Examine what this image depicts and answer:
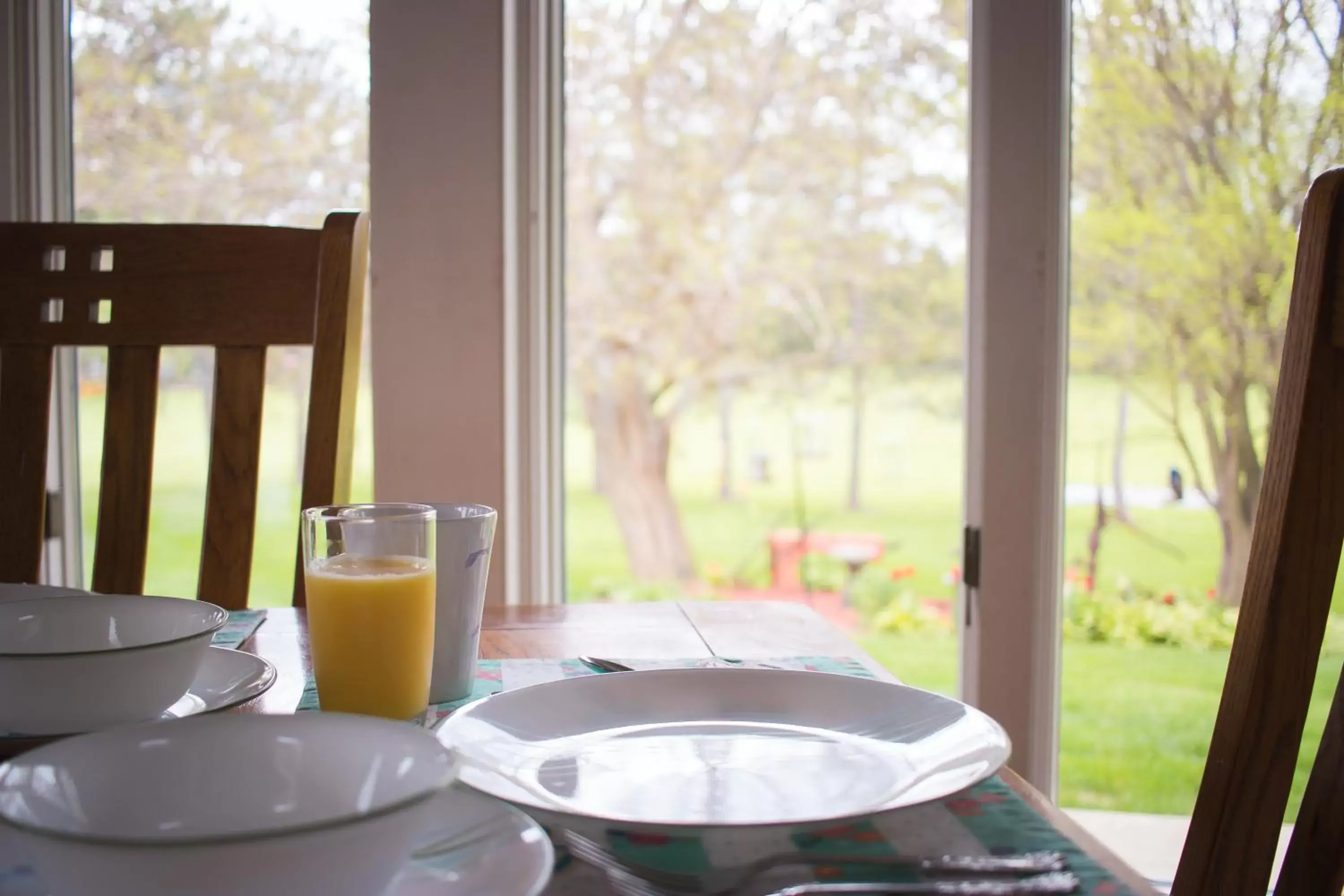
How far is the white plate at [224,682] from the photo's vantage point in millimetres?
561

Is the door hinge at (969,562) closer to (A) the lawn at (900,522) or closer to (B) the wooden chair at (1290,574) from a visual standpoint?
(A) the lawn at (900,522)

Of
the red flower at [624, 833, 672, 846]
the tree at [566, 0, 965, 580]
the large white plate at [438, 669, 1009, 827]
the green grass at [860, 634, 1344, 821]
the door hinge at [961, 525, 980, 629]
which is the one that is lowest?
the green grass at [860, 634, 1344, 821]

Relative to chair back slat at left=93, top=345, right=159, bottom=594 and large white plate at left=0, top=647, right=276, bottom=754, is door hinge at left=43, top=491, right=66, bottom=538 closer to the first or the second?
chair back slat at left=93, top=345, right=159, bottom=594

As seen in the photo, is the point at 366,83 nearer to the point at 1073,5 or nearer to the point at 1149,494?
the point at 1073,5

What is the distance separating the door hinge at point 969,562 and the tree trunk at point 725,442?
1.93 ft

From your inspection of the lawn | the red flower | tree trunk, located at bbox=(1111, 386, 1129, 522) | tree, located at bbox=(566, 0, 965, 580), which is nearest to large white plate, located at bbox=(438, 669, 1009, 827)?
the red flower

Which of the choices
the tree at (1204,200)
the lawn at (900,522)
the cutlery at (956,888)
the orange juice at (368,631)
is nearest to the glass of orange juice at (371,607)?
the orange juice at (368,631)

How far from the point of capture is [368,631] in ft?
1.91

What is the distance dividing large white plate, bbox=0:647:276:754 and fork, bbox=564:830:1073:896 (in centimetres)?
23

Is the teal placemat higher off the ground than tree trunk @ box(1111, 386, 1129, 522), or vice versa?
tree trunk @ box(1111, 386, 1129, 522)

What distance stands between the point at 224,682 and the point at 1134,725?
1.53 m

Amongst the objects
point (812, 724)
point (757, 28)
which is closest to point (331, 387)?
point (812, 724)

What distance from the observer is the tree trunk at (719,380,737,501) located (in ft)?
7.11

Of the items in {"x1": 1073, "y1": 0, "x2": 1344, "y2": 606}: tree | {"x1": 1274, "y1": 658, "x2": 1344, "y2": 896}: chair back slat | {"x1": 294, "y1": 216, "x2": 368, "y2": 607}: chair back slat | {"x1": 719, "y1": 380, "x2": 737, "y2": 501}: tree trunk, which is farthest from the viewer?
{"x1": 719, "y1": 380, "x2": 737, "y2": 501}: tree trunk
